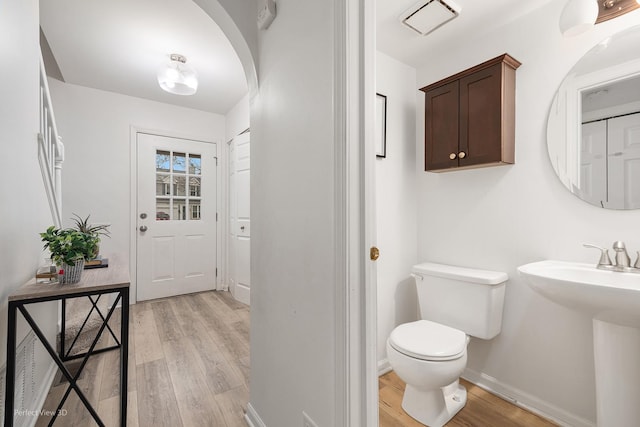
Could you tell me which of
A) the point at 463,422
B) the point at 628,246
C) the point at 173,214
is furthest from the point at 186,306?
the point at 628,246

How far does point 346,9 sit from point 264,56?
2.06ft

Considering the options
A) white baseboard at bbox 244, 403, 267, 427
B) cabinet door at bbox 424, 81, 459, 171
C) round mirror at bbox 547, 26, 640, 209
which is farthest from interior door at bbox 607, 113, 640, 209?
white baseboard at bbox 244, 403, 267, 427

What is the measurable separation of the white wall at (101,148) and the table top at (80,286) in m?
2.19

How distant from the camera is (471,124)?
5.72ft

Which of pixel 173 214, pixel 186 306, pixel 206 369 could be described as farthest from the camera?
pixel 173 214

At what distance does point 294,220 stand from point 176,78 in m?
1.92

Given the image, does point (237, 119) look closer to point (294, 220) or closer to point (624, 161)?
point (294, 220)

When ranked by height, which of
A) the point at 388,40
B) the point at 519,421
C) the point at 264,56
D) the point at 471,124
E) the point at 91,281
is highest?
the point at 388,40

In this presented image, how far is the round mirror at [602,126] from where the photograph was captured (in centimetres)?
134

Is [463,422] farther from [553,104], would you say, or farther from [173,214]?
[173,214]

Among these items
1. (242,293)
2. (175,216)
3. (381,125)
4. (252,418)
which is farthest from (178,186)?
(252,418)

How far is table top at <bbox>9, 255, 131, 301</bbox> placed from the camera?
1057 mm

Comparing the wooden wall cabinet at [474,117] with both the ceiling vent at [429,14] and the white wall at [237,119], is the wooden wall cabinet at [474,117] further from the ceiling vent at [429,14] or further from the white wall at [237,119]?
the white wall at [237,119]

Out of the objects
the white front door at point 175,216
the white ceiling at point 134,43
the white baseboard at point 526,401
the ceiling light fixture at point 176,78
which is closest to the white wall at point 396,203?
the white baseboard at point 526,401
